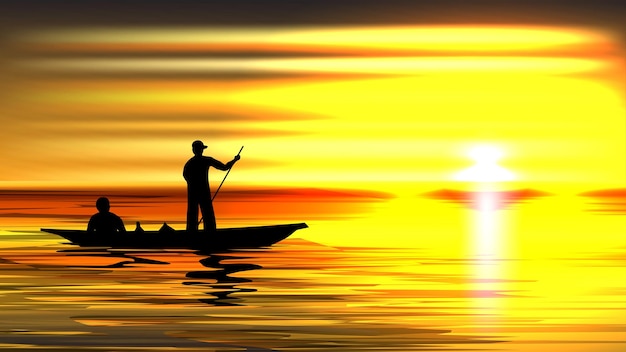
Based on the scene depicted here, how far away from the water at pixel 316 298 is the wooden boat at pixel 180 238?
0.87 feet

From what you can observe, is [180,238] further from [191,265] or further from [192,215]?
[191,265]

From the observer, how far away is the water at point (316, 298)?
682 inches

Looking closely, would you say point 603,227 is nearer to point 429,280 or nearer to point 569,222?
point 569,222

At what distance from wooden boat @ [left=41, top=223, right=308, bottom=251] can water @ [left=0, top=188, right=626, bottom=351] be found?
10.5 inches

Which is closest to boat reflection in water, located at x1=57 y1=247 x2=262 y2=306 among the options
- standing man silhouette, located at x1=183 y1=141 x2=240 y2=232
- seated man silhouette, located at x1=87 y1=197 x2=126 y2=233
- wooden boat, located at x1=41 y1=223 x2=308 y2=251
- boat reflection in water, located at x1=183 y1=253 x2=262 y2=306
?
boat reflection in water, located at x1=183 y1=253 x2=262 y2=306

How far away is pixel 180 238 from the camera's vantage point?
31.5 metres

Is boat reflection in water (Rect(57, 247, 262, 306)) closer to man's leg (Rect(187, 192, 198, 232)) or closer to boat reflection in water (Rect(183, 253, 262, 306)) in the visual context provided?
boat reflection in water (Rect(183, 253, 262, 306))

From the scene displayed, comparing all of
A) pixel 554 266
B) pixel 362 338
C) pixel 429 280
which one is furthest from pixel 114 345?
pixel 554 266

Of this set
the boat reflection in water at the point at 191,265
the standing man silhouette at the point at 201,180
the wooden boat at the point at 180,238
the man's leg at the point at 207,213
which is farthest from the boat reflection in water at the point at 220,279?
the standing man silhouette at the point at 201,180

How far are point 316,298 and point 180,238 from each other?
32.7 feet

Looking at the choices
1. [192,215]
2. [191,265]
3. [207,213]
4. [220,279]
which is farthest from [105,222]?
[220,279]

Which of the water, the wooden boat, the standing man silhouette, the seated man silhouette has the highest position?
the standing man silhouette

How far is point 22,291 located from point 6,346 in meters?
6.39

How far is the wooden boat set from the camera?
3144 centimetres
